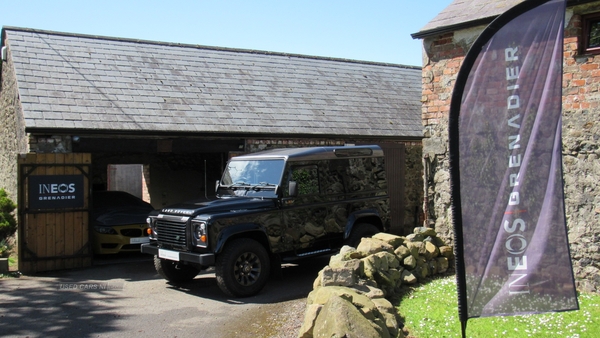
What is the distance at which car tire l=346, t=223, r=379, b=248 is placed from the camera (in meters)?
9.43

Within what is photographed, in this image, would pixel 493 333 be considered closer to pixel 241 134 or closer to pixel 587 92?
pixel 587 92

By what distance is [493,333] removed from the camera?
561 centimetres

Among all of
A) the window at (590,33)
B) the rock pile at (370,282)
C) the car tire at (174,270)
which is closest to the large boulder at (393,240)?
the rock pile at (370,282)

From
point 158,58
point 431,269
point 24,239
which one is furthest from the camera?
point 158,58

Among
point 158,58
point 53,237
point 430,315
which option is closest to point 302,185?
point 430,315

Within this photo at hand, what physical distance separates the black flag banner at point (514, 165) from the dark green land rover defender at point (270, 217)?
4408 mm

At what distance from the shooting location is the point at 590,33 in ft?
24.1

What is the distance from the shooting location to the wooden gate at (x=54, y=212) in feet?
33.0

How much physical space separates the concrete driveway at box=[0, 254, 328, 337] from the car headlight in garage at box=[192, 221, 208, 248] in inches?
33.9

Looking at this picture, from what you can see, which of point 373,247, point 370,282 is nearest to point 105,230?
point 373,247

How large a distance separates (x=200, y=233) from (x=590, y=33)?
5851mm

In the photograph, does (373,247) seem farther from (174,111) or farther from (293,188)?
(174,111)

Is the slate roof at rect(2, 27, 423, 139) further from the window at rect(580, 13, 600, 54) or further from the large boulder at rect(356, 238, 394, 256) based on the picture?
the window at rect(580, 13, 600, 54)

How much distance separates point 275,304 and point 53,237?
5049 millimetres
